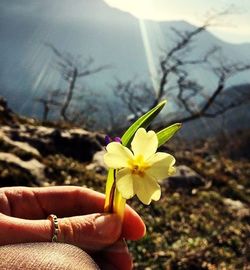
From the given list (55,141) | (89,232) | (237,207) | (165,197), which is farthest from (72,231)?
(55,141)

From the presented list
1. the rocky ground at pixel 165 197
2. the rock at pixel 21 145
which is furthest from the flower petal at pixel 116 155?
the rock at pixel 21 145

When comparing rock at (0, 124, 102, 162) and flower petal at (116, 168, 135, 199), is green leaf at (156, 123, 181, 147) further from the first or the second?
rock at (0, 124, 102, 162)

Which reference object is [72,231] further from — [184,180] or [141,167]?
[184,180]

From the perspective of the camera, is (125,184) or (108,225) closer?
(125,184)

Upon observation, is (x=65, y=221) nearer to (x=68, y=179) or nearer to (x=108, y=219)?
(x=108, y=219)

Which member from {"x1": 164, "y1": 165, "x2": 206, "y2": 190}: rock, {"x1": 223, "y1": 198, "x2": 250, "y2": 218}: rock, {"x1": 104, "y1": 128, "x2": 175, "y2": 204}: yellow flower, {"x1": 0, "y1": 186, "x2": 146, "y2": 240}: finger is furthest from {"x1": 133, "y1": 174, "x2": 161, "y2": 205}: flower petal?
{"x1": 164, "y1": 165, "x2": 206, "y2": 190}: rock

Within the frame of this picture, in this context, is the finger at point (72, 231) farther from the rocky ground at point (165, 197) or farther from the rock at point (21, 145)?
the rock at point (21, 145)
